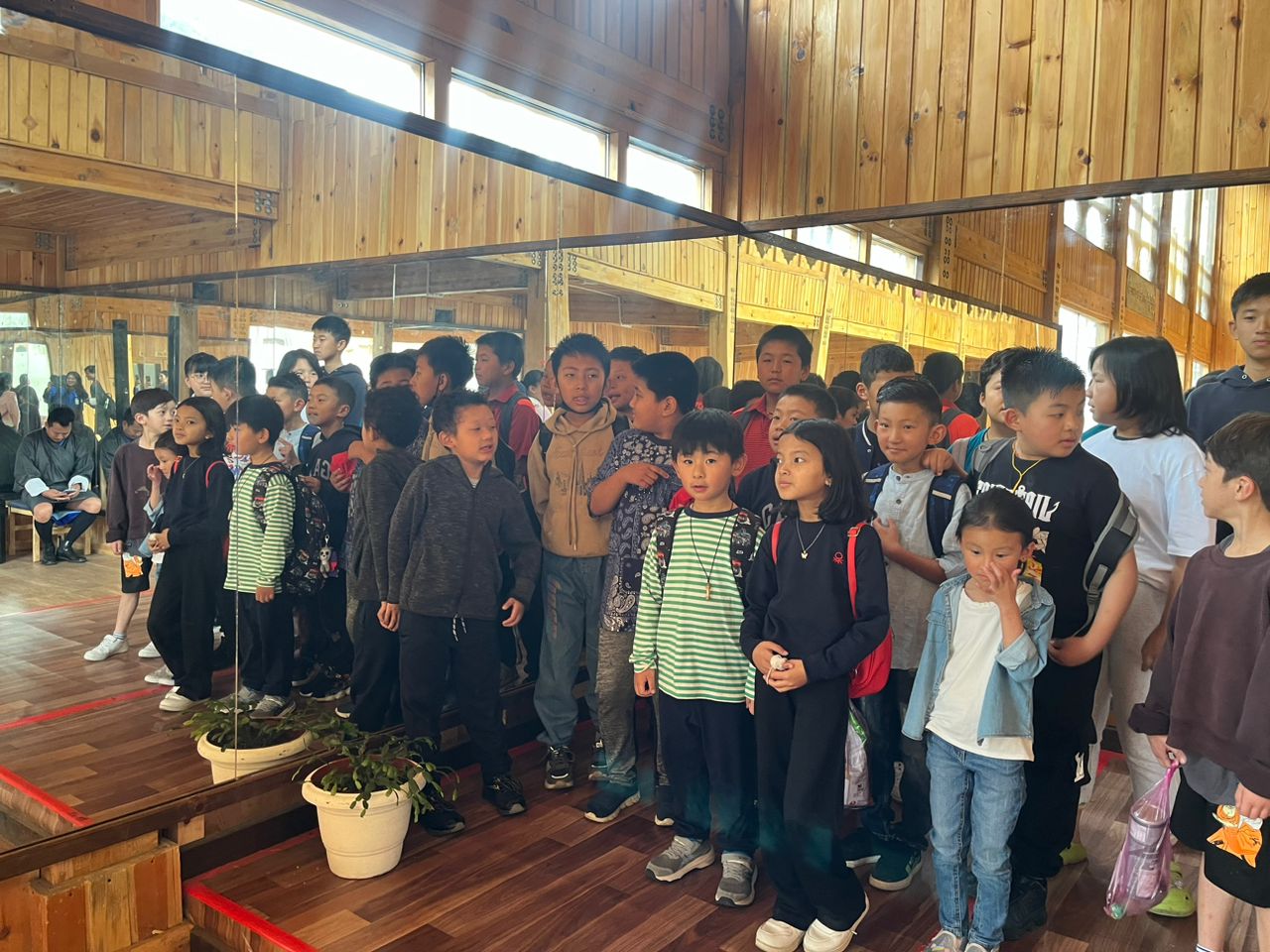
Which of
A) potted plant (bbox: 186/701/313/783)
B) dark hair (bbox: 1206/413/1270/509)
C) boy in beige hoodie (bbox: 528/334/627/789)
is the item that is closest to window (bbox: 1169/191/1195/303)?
dark hair (bbox: 1206/413/1270/509)

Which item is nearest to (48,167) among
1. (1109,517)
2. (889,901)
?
(1109,517)

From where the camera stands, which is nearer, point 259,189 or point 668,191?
point 259,189

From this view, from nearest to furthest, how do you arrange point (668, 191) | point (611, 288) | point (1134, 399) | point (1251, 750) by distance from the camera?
point (1251, 750) < point (1134, 399) < point (611, 288) < point (668, 191)

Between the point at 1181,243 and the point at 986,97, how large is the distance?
90cm

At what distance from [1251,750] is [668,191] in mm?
3192

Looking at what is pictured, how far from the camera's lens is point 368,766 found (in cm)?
248

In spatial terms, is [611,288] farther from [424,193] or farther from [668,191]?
[424,193]

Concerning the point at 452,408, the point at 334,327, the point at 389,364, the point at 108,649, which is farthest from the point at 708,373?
the point at 108,649

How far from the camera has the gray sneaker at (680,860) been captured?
2.44m

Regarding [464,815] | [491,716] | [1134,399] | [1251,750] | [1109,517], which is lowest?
[464,815]

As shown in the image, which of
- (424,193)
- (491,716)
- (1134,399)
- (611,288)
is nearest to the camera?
(1134,399)

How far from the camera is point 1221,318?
291 centimetres

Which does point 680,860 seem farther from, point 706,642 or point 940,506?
point 940,506

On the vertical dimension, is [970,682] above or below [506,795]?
above
